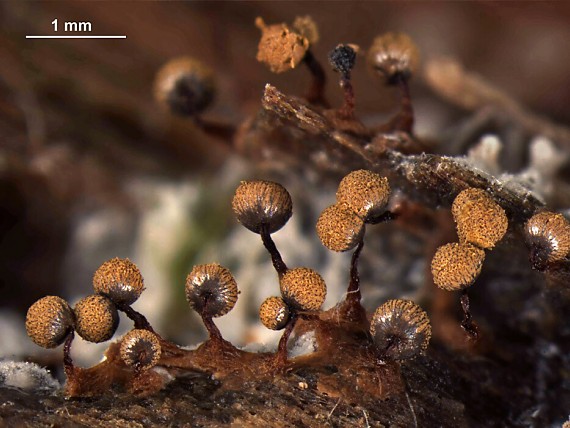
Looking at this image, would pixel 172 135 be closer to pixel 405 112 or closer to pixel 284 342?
pixel 405 112

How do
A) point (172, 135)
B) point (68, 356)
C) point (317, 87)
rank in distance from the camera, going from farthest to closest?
point (172, 135) → point (317, 87) → point (68, 356)

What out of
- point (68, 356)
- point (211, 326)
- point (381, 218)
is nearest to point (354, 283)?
point (381, 218)

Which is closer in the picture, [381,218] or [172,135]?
[381,218]

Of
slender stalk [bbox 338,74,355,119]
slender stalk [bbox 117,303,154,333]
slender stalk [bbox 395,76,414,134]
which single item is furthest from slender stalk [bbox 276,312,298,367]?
slender stalk [bbox 395,76,414,134]

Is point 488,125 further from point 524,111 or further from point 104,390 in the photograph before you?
point 104,390

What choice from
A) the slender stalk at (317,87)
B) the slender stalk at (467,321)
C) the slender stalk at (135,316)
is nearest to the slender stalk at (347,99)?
the slender stalk at (317,87)

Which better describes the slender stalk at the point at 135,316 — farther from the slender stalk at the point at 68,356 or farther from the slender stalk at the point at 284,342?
the slender stalk at the point at 284,342

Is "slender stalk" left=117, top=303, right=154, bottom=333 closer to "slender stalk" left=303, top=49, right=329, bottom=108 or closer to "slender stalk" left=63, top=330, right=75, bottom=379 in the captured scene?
"slender stalk" left=63, top=330, right=75, bottom=379

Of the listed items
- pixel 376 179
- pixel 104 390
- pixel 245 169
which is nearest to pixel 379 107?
pixel 245 169
